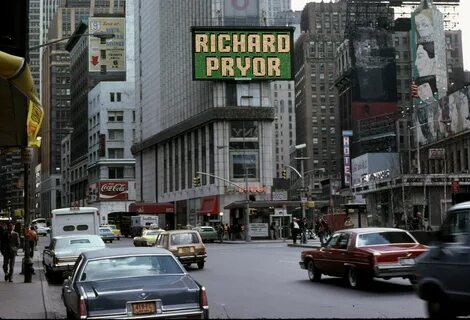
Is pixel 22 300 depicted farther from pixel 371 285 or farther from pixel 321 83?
pixel 321 83

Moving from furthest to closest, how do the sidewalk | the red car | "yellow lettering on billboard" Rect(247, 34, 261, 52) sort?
"yellow lettering on billboard" Rect(247, 34, 261, 52)
the red car
the sidewalk

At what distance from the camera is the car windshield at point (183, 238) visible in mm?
25438

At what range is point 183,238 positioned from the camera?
2562 cm

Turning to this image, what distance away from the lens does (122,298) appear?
8.81m

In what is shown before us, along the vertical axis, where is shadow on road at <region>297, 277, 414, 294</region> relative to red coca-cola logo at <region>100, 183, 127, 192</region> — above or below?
below

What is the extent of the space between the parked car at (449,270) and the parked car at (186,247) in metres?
15.2

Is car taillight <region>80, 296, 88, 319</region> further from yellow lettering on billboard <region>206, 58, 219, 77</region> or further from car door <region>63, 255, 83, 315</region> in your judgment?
yellow lettering on billboard <region>206, 58, 219, 77</region>

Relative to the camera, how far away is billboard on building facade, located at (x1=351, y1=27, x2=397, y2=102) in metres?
138

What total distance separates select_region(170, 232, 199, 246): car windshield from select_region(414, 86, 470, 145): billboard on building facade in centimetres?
6757

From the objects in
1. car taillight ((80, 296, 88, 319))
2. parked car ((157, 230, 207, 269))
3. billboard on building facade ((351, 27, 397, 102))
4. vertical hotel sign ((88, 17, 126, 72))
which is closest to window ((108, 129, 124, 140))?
vertical hotel sign ((88, 17, 126, 72))

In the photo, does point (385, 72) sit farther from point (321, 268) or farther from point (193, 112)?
point (321, 268)

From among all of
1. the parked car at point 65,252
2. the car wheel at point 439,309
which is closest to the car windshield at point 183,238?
the parked car at point 65,252

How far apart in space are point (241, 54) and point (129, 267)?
234 feet

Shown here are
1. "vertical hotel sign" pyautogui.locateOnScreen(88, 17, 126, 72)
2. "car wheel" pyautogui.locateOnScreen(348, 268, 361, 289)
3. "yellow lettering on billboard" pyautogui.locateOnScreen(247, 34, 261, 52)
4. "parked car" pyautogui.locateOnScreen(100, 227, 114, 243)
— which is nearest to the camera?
"car wheel" pyautogui.locateOnScreen(348, 268, 361, 289)
